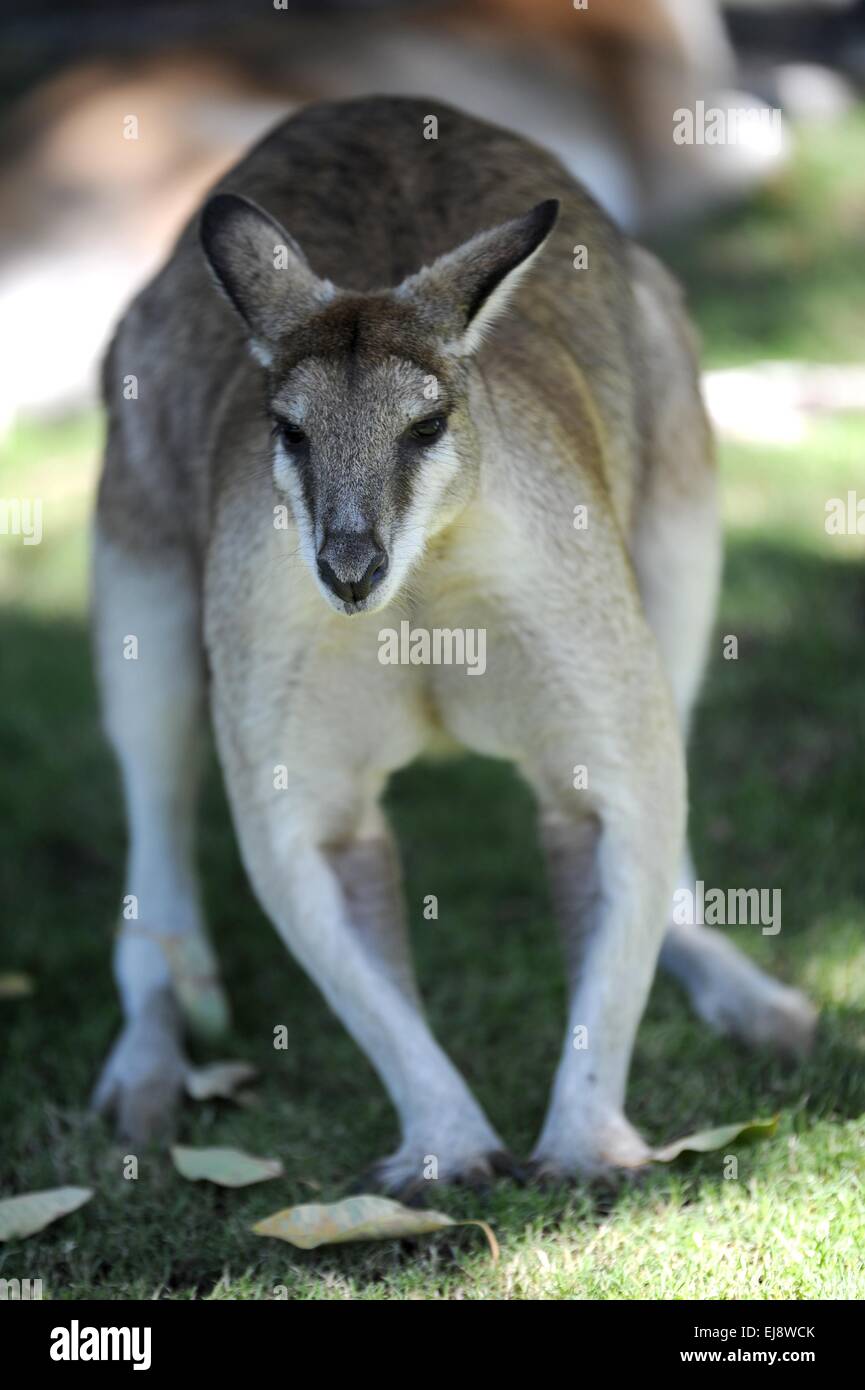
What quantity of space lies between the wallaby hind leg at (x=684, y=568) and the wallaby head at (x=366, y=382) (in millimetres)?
849

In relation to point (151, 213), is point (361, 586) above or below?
below

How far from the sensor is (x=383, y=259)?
307 cm

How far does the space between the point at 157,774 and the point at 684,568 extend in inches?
40.8

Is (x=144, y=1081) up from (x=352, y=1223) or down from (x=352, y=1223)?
up

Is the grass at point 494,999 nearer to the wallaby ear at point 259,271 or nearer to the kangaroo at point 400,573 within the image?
the kangaroo at point 400,573

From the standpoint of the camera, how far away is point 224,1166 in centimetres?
285

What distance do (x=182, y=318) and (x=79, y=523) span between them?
2323mm

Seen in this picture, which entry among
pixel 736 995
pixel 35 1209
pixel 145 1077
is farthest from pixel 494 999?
pixel 35 1209

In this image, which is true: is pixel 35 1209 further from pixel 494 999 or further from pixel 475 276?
pixel 475 276

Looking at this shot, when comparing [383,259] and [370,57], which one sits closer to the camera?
[383,259]

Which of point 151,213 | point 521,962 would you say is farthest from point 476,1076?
point 151,213

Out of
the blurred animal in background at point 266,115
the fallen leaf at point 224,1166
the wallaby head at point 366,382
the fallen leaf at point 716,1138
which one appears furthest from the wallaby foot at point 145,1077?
the blurred animal in background at point 266,115

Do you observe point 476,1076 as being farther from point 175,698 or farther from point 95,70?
point 95,70

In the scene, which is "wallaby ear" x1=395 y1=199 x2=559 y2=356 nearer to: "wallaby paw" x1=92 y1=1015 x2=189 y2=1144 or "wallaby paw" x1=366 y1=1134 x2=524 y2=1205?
"wallaby paw" x1=366 y1=1134 x2=524 y2=1205
